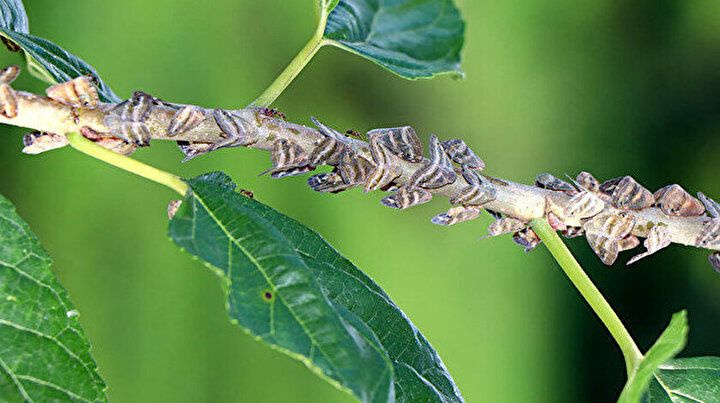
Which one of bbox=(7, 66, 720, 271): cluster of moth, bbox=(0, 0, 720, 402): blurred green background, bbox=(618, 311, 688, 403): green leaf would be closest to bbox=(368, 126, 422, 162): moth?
bbox=(7, 66, 720, 271): cluster of moth

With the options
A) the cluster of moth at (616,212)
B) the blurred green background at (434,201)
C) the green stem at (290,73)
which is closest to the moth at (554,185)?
the cluster of moth at (616,212)

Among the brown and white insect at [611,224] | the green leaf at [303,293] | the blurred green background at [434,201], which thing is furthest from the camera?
the blurred green background at [434,201]

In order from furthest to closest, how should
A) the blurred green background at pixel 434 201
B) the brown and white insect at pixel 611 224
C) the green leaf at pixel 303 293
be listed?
the blurred green background at pixel 434 201
the brown and white insect at pixel 611 224
the green leaf at pixel 303 293

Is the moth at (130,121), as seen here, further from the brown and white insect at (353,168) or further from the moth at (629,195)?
the moth at (629,195)

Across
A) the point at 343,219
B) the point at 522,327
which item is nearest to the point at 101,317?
the point at 343,219

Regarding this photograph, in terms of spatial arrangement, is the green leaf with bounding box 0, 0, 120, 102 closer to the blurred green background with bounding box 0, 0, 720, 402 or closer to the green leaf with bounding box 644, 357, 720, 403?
the green leaf with bounding box 644, 357, 720, 403
